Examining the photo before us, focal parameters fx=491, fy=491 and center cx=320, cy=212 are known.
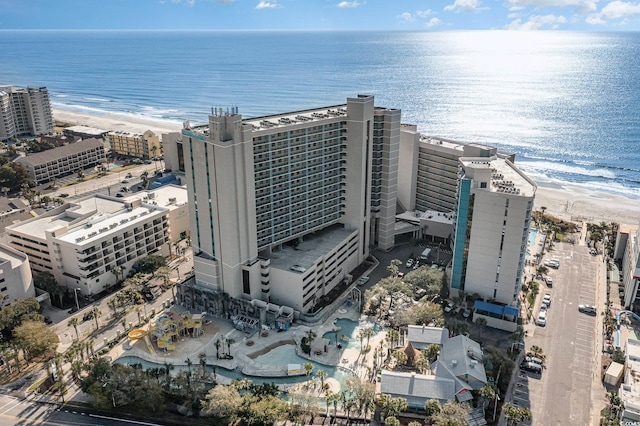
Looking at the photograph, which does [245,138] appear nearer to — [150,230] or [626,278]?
[150,230]

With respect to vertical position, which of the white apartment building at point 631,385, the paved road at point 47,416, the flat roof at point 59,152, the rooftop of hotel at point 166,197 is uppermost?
the flat roof at point 59,152

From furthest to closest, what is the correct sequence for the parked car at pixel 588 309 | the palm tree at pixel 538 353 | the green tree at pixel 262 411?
the parked car at pixel 588 309 → the palm tree at pixel 538 353 → the green tree at pixel 262 411

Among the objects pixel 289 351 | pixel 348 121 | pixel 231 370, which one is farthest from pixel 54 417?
pixel 348 121

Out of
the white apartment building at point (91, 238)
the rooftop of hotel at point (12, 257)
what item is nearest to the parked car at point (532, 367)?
the white apartment building at point (91, 238)

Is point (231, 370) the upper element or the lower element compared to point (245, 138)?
lower

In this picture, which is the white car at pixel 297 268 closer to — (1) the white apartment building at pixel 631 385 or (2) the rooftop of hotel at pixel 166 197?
(2) the rooftop of hotel at pixel 166 197

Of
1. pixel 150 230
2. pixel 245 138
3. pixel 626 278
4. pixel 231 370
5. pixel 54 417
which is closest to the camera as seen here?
pixel 54 417

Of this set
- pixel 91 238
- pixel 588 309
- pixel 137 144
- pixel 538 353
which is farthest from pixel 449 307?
pixel 137 144
